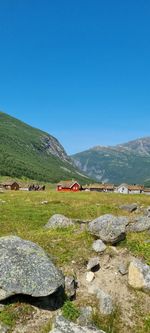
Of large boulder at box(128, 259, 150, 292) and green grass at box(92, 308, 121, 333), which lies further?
large boulder at box(128, 259, 150, 292)

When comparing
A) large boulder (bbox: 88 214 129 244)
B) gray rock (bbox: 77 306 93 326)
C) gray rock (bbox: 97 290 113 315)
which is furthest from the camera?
large boulder (bbox: 88 214 129 244)

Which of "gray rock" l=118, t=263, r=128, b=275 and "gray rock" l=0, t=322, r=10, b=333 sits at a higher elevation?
"gray rock" l=118, t=263, r=128, b=275

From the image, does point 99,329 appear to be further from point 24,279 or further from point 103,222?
point 103,222

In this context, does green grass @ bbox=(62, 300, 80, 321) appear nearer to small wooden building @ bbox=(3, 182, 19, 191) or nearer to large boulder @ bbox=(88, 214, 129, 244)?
large boulder @ bbox=(88, 214, 129, 244)

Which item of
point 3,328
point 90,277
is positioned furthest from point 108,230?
point 3,328

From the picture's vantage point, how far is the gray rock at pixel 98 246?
67.9 feet

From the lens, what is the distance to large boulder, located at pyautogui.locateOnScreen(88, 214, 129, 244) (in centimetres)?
2150

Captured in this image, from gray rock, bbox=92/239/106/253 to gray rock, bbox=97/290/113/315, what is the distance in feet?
11.4

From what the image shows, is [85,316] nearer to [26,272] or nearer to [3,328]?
[26,272]

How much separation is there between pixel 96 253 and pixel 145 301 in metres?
4.00

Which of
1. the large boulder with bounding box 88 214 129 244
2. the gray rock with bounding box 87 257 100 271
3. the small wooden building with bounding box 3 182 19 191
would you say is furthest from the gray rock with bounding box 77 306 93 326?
the small wooden building with bounding box 3 182 19 191

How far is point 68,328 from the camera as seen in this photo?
14523 mm

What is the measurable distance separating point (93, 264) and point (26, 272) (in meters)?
4.26

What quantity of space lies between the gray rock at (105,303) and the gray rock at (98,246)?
3466 mm
